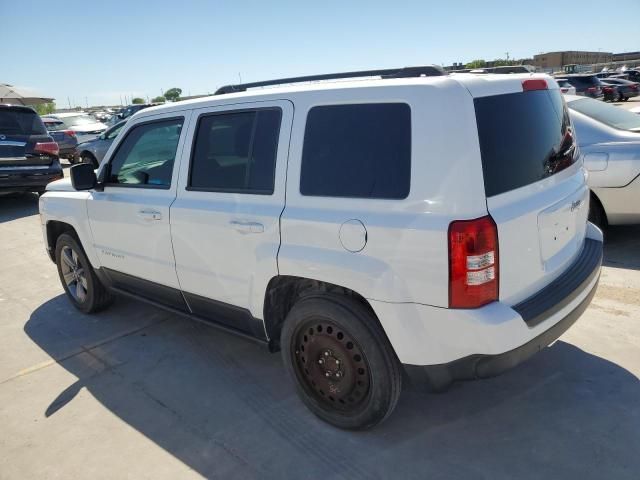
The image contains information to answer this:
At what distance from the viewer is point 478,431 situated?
2846 mm

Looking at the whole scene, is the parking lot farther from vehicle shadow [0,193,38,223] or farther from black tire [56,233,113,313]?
vehicle shadow [0,193,38,223]

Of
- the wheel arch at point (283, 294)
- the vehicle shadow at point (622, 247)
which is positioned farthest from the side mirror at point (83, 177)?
the vehicle shadow at point (622, 247)

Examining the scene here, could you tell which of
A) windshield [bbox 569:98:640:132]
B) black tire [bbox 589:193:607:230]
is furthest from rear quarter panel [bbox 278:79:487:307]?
windshield [bbox 569:98:640:132]

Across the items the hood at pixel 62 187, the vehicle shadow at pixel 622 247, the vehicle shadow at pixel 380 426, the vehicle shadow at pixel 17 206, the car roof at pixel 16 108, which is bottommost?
the vehicle shadow at pixel 622 247

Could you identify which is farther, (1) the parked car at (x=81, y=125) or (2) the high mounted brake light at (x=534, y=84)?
(1) the parked car at (x=81, y=125)

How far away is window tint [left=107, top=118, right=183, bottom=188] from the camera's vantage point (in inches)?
143

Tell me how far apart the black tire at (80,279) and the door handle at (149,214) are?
1.24 m

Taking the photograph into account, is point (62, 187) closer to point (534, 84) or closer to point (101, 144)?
point (534, 84)

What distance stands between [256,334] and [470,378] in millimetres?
1380

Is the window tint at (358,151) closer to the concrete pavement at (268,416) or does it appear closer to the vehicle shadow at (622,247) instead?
the concrete pavement at (268,416)

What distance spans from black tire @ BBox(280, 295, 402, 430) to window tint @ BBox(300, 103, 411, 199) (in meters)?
0.60

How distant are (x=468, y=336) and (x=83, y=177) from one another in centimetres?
317

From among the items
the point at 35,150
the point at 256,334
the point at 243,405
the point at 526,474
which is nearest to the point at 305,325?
the point at 256,334

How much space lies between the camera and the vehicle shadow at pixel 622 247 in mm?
5078
